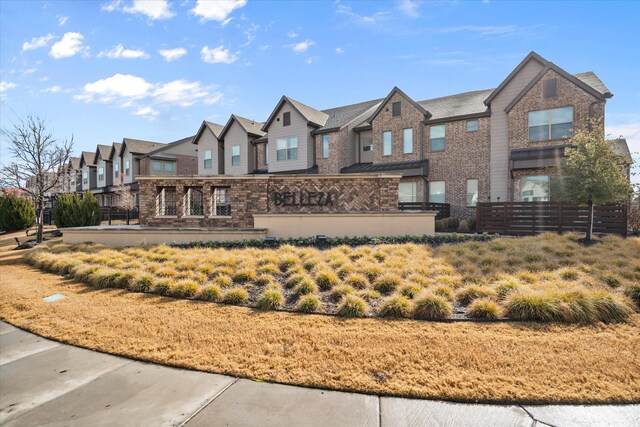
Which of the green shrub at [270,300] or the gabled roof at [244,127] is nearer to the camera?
the green shrub at [270,300]

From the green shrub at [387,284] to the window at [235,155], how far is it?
24790 millimetres

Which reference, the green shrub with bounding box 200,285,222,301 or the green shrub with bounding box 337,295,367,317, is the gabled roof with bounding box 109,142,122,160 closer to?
the green shrub with bounding box 200,285,222,301

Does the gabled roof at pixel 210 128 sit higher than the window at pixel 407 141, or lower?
higher

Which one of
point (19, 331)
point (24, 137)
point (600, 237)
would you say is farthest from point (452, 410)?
point (24, 137)

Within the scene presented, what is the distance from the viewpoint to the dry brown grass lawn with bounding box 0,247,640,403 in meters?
3.92

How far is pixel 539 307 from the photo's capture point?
5.98m

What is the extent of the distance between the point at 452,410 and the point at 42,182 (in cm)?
2342

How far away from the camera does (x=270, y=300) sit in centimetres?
680

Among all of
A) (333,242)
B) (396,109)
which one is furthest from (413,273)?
(396,109)

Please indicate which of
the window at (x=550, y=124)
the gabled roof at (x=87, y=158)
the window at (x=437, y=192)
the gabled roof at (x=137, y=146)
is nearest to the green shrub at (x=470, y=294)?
the window at (x=437, y=192)

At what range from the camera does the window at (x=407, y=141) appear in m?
23.7

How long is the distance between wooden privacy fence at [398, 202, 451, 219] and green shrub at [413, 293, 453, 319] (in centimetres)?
1445

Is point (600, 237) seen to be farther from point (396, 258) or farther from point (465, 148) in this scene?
point (465, 148)

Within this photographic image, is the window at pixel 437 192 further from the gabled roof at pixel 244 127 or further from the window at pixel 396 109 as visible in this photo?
the gabled roof at pixel 244 127
